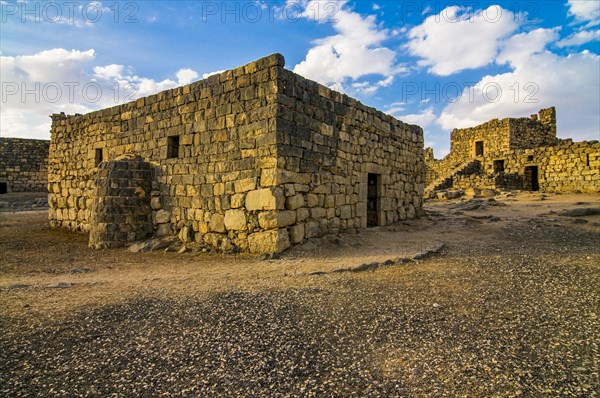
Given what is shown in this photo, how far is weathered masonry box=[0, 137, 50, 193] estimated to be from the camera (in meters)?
21.5

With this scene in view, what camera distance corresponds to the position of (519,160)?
1966 centimetres

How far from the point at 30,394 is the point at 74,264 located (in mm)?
5175

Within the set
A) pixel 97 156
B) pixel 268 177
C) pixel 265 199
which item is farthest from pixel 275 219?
pixel 97 156

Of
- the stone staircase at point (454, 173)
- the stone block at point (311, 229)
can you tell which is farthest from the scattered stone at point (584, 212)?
the stone staircase at point (454, 173)

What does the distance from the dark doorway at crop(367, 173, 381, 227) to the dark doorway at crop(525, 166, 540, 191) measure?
14.6m

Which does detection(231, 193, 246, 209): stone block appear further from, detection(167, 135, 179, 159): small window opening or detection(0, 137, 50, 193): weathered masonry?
detection(0, 137, 50, 193): weathered masonry

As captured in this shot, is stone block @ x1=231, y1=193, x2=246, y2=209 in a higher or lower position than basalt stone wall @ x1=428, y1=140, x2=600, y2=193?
lower

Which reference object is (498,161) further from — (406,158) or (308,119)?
(308,119)

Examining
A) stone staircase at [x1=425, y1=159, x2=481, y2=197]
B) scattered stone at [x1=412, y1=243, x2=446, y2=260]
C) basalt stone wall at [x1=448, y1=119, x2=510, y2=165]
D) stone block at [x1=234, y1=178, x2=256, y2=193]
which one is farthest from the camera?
basalt stone wall at [x1=448, y1=119, x2=510, y2=165]

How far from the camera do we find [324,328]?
10.3 feet

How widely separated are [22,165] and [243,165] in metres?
22.4

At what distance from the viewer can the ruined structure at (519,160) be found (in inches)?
657

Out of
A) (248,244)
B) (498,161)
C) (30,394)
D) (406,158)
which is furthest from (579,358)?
(498,161)

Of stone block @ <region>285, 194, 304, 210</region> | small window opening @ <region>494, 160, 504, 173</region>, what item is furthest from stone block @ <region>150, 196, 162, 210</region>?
small window opening @ <region>494, 160, 504, 173</region>
